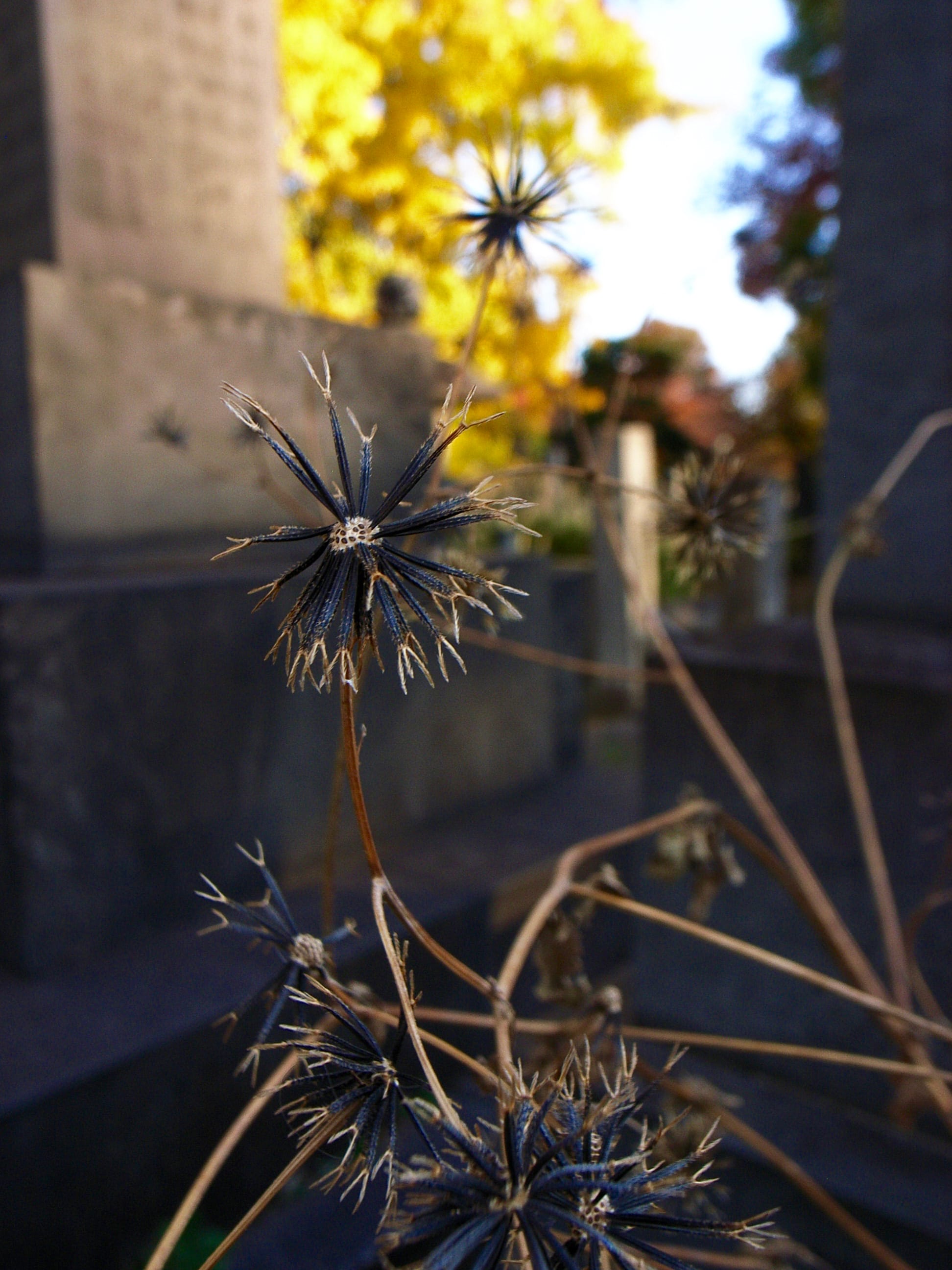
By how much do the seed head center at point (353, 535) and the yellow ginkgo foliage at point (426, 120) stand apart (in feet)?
28.7

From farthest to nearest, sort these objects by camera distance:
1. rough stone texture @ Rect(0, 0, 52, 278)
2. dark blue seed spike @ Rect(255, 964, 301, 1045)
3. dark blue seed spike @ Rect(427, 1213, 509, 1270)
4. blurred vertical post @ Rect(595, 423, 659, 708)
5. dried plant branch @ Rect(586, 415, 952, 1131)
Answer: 1. blurred vertical post @ Rect(595, 423, 659, 708)
2. rough stone texture @ Rect(0, 0, 52, 278)
3. dried plant branch @ Rect(586, 415, 952, 1131)
4. dark blue seed spike @ Rect(255, 964, 301, 1045)
5. dark blue seed spike @ Rect(427, 1213, 509, 1270)

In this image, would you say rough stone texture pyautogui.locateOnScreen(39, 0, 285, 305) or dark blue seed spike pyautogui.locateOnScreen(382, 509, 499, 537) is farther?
rough stone texture pyautogui.locateOnScreen(39, 0, 285, 305)

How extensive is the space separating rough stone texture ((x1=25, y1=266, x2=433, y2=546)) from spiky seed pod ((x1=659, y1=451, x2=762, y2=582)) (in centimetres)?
147

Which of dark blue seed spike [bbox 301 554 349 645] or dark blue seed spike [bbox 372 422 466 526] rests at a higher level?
dark blue seed spike [bbox 372 422 466 526]

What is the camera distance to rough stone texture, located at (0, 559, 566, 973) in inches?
96.0

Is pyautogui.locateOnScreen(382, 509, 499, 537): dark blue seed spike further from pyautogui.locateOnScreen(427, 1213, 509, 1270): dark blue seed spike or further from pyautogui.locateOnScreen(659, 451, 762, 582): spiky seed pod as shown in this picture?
pyautogui.locateOnScreen(659, 451, 762, 582): spiky seed pod

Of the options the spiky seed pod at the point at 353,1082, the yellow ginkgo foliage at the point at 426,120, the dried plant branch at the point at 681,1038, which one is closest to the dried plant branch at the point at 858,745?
the dried plant branch at the point at 681,1038

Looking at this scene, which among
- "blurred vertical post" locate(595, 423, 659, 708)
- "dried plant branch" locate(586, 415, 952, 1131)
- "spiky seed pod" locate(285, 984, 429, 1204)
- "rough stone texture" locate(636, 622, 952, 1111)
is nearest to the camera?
"spiky seed pod" locate(285, 984, 429, 1204)

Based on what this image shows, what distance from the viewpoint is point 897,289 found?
2551mm

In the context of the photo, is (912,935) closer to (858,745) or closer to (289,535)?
(858,745)

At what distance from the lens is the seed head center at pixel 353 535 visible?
0.59 metres

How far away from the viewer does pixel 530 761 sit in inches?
166

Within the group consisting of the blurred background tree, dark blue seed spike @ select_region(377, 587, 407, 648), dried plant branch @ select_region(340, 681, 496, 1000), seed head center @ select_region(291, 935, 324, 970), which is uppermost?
the blurred background tree

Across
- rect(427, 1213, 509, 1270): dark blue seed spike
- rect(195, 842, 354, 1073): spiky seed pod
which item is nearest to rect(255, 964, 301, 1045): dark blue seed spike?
rect(195, 842, 354, 1073): spiky seed pod
